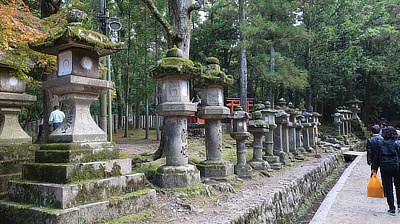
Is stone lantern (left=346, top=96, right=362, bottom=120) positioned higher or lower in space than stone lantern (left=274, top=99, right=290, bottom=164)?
higher

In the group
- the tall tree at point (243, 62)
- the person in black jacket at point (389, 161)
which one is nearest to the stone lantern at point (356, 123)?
the tall tree at point (243, 62)

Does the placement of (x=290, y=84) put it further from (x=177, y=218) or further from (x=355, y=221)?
(x=177, y=218)

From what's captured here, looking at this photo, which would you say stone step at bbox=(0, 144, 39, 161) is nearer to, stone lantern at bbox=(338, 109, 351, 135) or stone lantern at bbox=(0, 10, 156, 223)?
stone lantern at bbox=(0, 10, 156, 223)

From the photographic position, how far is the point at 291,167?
397 inches

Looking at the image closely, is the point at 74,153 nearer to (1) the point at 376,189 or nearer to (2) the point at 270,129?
(1) the point at 376,189

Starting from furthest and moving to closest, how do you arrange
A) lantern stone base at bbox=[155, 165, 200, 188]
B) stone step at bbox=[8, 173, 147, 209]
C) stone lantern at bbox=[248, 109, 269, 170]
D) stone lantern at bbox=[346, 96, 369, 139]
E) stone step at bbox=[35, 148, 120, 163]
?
stone lantern at bbox=[346, 96, 369, 139] < stone lantern at bbox=[248, 109, 269, 170] < lantern stone base at bbox=[155, 165, 200, 188] < stone step at bbox=[35, 148, 120, 163] < stone step at bbox=[8, 173, 147, 209]

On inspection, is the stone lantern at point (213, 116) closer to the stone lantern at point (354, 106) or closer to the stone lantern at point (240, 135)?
the stone lantern at point (240, 135)

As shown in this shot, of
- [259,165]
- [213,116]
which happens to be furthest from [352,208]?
[213,116]

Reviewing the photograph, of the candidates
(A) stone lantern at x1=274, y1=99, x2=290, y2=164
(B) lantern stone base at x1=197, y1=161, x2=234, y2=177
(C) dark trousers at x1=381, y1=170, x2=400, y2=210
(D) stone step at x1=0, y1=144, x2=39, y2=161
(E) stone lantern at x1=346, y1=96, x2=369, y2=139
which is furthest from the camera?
(E) stone lantern at x1=346, y1=96, x2=369, y2=139

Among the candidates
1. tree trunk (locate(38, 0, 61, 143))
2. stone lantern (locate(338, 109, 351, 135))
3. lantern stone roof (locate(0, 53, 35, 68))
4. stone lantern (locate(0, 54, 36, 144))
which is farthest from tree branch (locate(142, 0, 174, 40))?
stone lantern (locate(338, 109, 351, 135))

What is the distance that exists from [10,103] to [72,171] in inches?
108

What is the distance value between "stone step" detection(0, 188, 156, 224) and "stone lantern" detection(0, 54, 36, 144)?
1.81 meters

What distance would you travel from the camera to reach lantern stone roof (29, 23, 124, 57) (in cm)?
402

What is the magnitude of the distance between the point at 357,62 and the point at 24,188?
2402 cm
